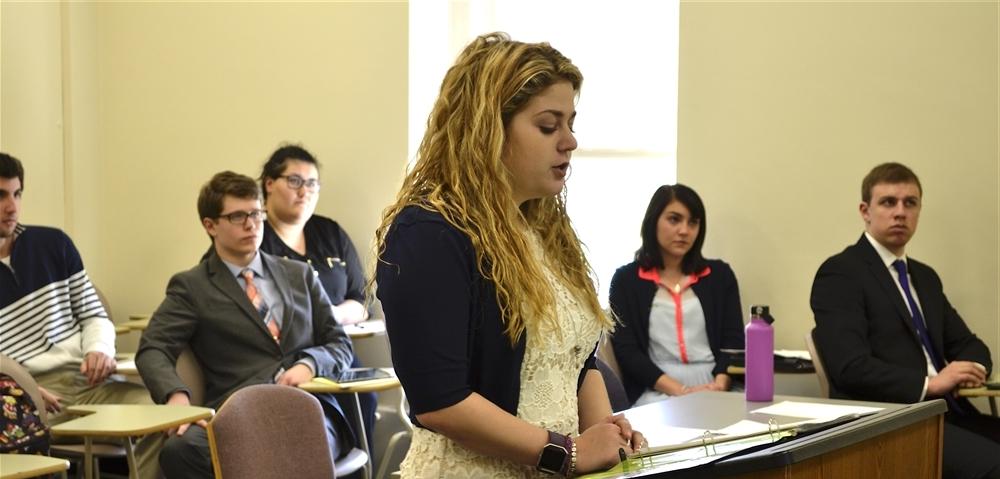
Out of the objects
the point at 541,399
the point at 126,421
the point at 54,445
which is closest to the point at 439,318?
the point at 541,399

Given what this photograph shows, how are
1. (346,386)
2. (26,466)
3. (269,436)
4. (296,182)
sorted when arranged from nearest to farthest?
(269,436) → (26,466) → (346,386) → (296,182)

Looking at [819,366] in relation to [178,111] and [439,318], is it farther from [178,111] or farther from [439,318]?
[178,111]

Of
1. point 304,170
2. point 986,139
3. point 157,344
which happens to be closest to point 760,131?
point 986,139

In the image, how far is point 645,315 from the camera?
14.4 ft

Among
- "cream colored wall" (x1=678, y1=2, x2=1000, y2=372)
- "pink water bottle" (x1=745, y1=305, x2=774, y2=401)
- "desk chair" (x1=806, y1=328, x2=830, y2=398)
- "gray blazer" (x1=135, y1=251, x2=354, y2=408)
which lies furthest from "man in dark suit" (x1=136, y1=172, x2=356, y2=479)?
"cream colored wall" (x1=678, y1=2, x2=1000, y2=372)

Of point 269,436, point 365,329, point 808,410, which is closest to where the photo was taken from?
point 269,436

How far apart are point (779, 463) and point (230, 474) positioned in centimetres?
135

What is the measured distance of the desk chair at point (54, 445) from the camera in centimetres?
369

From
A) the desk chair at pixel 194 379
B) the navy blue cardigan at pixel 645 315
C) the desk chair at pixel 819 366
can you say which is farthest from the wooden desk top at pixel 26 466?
the desk chair at pixel 819 366

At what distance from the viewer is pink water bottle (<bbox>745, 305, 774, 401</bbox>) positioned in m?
3.01

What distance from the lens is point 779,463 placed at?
5.33ft

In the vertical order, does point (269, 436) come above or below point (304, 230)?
below

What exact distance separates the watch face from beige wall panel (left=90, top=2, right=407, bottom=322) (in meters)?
3.94

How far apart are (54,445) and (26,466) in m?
1.28
